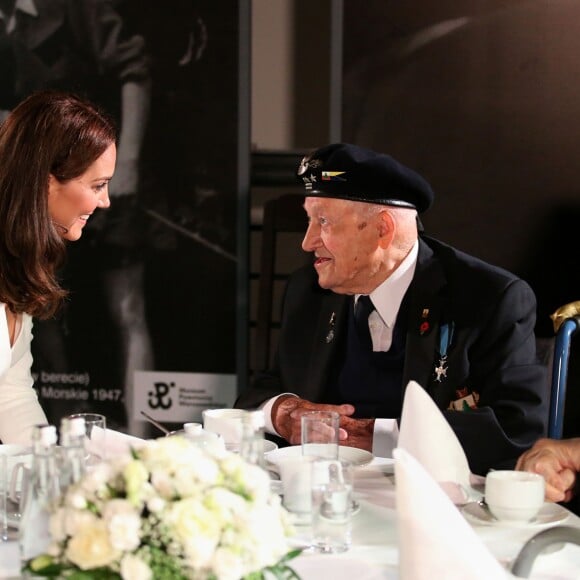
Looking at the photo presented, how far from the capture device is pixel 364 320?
2.70 metres

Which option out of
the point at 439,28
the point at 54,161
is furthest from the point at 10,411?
the point at 439,28

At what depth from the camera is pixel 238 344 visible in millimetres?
4082

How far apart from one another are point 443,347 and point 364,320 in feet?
0.88

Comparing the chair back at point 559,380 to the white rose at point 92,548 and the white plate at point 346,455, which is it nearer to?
the white plate at point 346,455

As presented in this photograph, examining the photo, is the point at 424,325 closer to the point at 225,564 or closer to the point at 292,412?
the point at 292,412

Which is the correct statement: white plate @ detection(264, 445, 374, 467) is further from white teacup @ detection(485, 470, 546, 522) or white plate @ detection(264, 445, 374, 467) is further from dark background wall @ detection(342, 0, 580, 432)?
dark background wall @ detection(342, 0, 580, 432)

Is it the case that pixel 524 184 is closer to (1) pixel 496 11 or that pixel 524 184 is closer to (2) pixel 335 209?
(1) pixel 496 11

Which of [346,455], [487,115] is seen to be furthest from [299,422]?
[487,115]

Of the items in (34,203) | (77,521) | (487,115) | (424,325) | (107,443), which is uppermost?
(487,115)

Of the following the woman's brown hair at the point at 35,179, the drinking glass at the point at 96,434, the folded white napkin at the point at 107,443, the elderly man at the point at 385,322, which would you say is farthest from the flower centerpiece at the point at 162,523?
the woman's brown hair at the point at 35,179

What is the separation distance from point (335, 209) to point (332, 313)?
11.6 inches

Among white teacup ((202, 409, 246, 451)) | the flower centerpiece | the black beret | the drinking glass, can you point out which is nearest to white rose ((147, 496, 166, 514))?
the flower centerpiece

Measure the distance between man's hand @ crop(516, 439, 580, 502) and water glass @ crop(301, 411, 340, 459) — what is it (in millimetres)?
409

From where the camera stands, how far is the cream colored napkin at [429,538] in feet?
4.02
